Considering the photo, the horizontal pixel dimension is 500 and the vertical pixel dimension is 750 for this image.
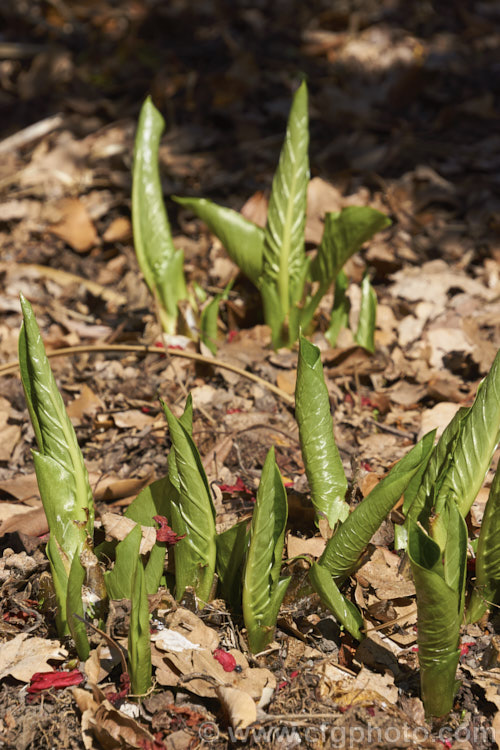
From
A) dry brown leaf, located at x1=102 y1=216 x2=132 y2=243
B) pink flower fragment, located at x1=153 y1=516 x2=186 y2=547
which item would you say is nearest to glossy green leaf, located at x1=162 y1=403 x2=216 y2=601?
pink flower fragment, located at x1=153 y1=516 x2=186 y2=547

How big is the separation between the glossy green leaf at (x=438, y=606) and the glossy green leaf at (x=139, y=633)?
0.43 meters

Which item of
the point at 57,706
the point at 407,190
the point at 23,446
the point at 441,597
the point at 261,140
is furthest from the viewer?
the point at 261,140

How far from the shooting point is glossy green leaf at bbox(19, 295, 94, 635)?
1.31 m

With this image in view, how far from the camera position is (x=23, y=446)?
2.09 metres

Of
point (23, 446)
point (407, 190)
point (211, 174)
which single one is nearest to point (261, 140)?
point (211, 174)

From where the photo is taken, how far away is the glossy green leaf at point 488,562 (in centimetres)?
132

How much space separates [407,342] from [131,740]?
67.6 inches

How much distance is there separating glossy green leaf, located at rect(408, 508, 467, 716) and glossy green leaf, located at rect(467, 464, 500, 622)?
13cm

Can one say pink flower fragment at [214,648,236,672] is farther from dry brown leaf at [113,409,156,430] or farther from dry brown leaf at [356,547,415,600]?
dry brown leaf at [113,409,156,430]

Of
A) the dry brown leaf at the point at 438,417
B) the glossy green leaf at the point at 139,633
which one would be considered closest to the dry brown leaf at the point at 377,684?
the glossy green leaf at the point at 139,633

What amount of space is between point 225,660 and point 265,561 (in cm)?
21

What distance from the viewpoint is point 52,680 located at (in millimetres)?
1268

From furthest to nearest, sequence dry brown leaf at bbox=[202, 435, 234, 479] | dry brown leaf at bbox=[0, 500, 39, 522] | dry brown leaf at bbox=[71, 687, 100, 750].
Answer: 1. dry brown leaf at bbox=[202, 435, 234, 479]
2. dry brown leaf at bbox=[0, 500, 39, 522]
3. dry brown leaf at bbox=[71, 687, 100, 750]

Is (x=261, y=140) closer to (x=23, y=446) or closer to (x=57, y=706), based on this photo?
(x=23, y=446)
